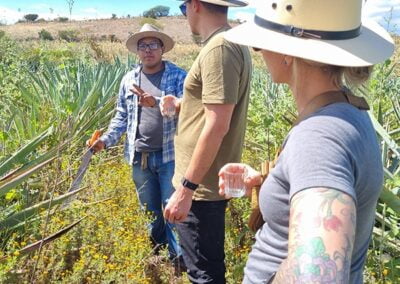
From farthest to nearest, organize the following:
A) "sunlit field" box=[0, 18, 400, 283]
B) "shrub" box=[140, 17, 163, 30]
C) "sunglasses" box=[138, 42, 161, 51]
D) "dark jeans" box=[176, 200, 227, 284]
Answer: "shrub" box=[140, 17, 163, 30] → "sunglasses" box=[138, 42, 161, 51] → "sunlit field" box=[0, 18, 400, 283] → "dark jeans" box=[176, 200, 227, 284]

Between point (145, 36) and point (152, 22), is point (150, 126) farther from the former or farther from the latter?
point (152, 22)

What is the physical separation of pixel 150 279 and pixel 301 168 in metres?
2.52

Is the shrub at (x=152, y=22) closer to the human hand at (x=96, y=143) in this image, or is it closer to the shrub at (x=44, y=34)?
the human hand at (x=96, y=143)

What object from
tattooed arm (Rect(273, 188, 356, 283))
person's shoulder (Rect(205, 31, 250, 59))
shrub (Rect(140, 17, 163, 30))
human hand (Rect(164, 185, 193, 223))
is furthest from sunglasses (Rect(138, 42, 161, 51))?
tattooed arm (Rect(273, 188, 356, 283))

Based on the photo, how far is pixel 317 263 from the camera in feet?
2.79

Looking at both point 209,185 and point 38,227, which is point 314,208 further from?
point 38,227

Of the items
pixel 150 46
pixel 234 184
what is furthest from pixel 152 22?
pixel 234 184

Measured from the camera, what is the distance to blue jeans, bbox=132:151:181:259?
11.5 ft

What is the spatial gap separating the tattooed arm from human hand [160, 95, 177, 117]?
219 cm

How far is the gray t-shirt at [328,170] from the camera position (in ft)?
3.04

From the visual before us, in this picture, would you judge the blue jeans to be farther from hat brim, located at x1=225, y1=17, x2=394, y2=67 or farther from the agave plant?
hat brim, located at x1=225, y1=17, x2=394, y2=67

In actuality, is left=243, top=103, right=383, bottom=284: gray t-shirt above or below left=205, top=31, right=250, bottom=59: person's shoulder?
below

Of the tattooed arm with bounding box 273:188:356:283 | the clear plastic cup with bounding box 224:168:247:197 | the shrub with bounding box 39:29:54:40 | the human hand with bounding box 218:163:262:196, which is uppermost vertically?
the tattooed arm with bounding box 273:188:356:283

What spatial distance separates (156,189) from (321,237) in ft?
9.34
